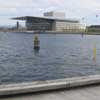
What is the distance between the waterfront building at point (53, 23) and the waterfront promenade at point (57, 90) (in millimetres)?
110113

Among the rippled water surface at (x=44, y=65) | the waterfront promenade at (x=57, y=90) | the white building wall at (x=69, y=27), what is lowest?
the rippled water surface at (x=44, y=65)

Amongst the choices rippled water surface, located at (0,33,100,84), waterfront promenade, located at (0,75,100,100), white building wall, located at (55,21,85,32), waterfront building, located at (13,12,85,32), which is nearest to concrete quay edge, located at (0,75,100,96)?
waterfront promenade, located at (0,75,100,100)

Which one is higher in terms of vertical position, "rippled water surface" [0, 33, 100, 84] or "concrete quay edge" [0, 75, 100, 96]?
"concrete quay edge" [0, 75, 100, 96]

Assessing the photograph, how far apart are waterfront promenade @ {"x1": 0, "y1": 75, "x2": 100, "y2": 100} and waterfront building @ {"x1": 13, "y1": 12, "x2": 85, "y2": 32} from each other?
361ft

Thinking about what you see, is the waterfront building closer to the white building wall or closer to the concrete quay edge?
the white building wall

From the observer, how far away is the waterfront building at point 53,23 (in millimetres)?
114688

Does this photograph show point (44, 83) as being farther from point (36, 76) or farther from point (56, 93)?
point (36, 76)

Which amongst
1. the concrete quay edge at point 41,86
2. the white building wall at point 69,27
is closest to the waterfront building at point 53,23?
the white building wall at point 69,27

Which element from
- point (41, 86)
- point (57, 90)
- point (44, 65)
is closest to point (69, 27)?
point (44, 65)

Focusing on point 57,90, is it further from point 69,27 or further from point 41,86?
point 69,27

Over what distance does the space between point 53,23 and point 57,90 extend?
11624 cm

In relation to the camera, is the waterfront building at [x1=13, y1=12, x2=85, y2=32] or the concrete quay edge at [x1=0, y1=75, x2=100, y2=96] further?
the waterfront building at [x1=13, y1=12, x2=85, y2=32]

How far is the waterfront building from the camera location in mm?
114688

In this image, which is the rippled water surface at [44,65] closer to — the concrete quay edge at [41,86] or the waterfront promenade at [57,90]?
the concrete quay edge at [41,86]
